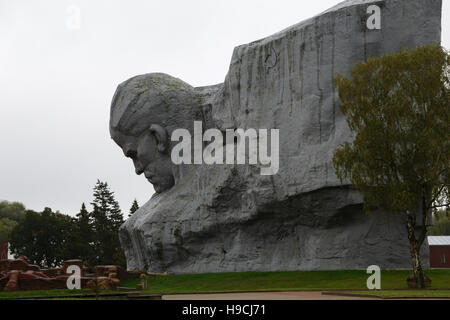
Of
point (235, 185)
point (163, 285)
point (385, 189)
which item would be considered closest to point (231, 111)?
point (235, 185)

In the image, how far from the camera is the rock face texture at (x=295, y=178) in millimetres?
28859

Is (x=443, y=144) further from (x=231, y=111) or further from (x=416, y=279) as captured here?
(x=231, y=111)

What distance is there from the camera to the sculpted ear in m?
39.1

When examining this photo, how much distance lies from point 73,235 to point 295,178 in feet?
119

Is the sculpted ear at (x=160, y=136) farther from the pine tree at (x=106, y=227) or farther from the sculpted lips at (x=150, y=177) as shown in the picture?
the pine tree at (x=106, y=227)

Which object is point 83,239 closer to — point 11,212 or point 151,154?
point 151,154

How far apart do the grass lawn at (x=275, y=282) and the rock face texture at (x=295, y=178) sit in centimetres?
145

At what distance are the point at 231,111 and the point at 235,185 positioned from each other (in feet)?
14.3

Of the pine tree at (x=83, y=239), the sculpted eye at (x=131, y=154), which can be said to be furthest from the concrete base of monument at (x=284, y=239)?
the pine tree at (x=83, y=239)

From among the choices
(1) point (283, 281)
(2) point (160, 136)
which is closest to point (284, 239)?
(1) point (283, 281)

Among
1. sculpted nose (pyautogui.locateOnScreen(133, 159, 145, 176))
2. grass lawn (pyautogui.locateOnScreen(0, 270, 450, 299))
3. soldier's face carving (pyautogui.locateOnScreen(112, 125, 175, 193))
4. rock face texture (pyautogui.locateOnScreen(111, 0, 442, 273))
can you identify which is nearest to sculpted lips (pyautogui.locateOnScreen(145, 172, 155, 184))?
soldier's face carving (pyautogui.locateOnScreen(112, 125, 175, 193))

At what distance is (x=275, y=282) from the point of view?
2838 cm
